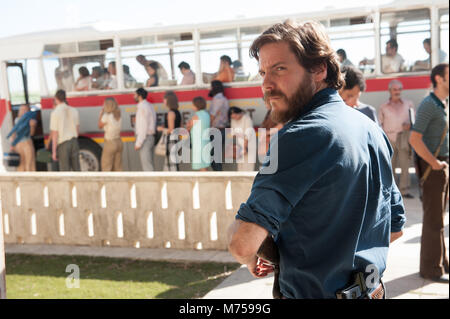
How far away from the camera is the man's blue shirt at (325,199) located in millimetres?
1672

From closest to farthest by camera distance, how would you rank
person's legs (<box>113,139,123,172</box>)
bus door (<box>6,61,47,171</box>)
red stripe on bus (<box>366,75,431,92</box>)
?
red stripe on bus (<box>366,75,431,92</box>), person's legs (<box>113,139,123,172</box>), bus door (<box>6,61,47,171</box>)

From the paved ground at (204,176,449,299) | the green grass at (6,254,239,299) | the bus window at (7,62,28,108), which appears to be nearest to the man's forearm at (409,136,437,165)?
the paved ground at (204,176,449,299)

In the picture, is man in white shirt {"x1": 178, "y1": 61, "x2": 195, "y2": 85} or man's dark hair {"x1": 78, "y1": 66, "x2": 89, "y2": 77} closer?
man in white shirt {"x1": 178, "y1": 61, "x2": 195, "y2": 85}

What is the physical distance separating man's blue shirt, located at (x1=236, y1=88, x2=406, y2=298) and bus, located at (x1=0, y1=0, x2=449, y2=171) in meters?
8.65

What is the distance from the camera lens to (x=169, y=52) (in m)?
11.9

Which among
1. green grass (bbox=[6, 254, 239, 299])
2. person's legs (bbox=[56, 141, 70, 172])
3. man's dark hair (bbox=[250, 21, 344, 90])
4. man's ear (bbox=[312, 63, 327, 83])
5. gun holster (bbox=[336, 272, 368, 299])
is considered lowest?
green grass (bbox=[6, 254, 239, 299])

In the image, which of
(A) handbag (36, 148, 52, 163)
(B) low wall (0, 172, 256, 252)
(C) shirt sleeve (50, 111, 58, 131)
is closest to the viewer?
(B) low wall (0, 172, 256, 252)

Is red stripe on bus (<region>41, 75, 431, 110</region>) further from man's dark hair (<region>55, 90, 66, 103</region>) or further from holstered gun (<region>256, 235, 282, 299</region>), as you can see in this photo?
holstered gun (<region>256, 235, 282, 299</region>)

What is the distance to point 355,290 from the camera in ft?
6.12

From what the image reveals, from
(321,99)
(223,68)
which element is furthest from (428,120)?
(223,68)

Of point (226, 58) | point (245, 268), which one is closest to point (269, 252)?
point (245, 268)

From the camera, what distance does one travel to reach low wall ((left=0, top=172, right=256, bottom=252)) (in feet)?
22.0

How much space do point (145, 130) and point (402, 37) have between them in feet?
17.8

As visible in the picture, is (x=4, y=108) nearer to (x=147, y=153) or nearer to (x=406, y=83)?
(x=147, y=153)
